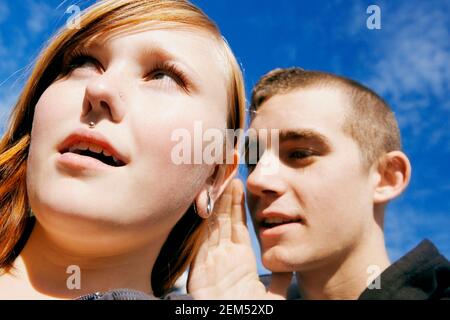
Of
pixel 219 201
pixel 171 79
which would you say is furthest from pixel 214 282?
pixel 171 79

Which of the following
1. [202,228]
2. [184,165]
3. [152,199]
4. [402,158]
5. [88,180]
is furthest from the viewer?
[402,158]

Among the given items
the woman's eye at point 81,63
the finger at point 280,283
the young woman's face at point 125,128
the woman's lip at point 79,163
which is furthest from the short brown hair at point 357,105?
the woman's lip at point 79,163

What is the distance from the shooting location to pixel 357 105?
3080 millimetres

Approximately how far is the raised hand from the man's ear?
0.85 meters

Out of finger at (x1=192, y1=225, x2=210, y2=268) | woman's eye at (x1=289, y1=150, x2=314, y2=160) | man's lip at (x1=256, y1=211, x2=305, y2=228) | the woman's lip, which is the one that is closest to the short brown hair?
woman's eye at (x1=289, y1=150, x2=314, y2=160)

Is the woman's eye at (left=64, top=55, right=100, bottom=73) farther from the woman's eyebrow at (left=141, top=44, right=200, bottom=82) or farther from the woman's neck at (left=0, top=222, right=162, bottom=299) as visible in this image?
the woman's neck at (left=0, top=222, right=162, bottom=299)

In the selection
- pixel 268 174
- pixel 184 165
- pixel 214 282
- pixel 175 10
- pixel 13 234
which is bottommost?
pixel 214 282

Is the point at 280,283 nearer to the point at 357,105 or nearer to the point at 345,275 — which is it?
the point at 345,275

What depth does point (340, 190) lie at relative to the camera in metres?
2.67

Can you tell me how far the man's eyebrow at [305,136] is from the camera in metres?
2.68

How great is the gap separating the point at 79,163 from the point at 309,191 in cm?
138

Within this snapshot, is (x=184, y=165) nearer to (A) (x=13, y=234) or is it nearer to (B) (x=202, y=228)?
(B) (x=202, y=228)

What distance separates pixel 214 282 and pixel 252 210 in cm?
61

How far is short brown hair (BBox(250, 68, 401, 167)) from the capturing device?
2961 mm
